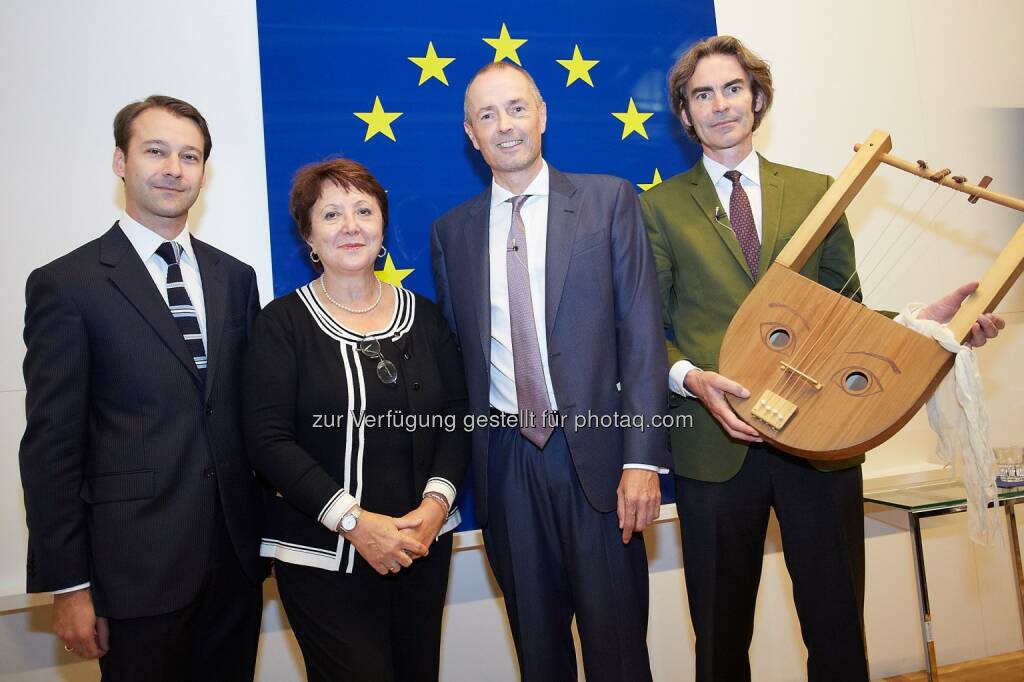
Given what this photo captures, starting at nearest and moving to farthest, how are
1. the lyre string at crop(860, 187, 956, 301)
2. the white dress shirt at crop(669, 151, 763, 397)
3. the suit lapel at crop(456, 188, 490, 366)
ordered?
the suit lapel at crop(456, 188, 490, 366) < the white dress shirt at crop(669, 151, 763, 397) < the lyre string at crop(860, 187, 956, 301)

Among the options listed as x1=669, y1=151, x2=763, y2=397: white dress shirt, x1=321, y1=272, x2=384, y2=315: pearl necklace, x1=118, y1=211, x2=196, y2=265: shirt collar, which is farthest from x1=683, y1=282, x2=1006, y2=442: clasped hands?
x1=118, y1=211, x2=196, y2=265: shirt collar

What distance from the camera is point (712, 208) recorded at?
2043 mm

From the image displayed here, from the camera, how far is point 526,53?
2871 millimetres

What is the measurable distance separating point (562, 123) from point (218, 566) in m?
2.00

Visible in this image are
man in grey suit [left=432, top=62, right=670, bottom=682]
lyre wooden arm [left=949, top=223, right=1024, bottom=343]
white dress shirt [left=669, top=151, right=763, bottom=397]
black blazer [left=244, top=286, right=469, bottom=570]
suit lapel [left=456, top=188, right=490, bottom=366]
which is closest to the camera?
lyre wooden arm [left=949, top=223, right=1024, bottom=343]

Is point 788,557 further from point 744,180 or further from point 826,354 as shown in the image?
point 744,180

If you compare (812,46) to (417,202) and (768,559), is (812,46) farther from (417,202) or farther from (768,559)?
(768,559)

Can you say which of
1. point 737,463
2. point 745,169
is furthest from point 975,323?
point 745,169

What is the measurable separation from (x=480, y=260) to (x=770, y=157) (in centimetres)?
173

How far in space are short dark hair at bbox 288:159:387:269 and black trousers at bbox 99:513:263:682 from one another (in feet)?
2.67

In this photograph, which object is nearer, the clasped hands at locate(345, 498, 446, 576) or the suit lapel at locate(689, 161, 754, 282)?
the clasped hands at locate(345, 498, 446, 576)

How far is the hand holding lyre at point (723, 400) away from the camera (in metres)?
1.76

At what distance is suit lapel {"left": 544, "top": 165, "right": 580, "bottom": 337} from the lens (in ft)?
6.13

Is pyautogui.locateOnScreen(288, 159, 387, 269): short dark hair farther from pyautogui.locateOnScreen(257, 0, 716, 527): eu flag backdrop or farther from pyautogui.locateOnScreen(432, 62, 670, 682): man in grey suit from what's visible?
pyautogui.locateOnScreen(257, 0, 716, 527): eu flag backdrop
